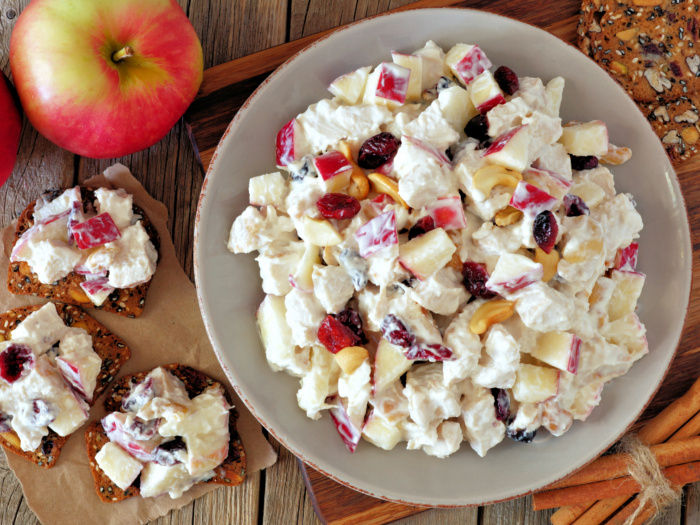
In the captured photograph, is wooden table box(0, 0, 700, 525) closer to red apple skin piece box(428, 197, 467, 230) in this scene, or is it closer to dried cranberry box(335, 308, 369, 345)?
dried cranberry box(335, 308, 369, 345)

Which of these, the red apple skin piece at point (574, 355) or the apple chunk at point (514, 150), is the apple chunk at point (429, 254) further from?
the red apple skin piece at point (574, 355)

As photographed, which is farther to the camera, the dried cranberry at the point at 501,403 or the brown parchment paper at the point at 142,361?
the brown parchment paper at the point at 142,361

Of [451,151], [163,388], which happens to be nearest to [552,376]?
[451,151]

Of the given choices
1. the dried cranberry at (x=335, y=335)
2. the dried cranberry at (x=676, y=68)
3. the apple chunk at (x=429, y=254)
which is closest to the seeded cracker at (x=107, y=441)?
the dried cranberry at (x=335, y=335)

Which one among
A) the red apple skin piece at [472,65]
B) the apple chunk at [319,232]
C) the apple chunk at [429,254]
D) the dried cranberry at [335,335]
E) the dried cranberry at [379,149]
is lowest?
the dried cranberry at [335,335]

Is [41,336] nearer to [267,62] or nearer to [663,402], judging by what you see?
[267,62]

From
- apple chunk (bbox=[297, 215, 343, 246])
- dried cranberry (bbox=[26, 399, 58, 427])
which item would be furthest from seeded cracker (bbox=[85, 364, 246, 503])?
apple chunk (bbox=[297, 215, 343, 246])

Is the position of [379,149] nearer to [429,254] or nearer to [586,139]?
[429,254]
